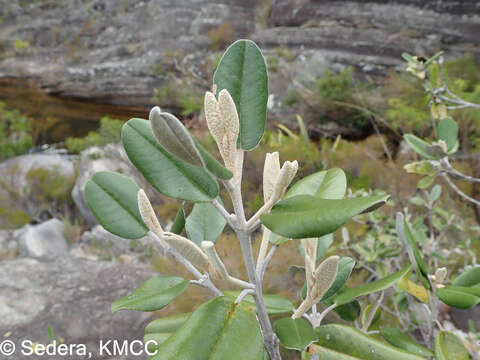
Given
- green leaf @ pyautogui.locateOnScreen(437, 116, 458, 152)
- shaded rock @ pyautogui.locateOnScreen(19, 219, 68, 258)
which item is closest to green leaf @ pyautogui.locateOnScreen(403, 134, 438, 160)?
green leaf @ pyautogui.locateOnScreen(437, 116, 458, 152)

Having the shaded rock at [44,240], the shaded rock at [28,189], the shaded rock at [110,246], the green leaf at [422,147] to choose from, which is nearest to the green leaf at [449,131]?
the green leaf at [422,147]

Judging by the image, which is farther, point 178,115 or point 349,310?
point 178,115

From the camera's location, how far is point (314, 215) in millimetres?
217

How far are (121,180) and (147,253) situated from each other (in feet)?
7.04

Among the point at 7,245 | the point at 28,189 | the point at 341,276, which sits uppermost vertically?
the point at 341,276

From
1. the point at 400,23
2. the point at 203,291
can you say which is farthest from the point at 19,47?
the point at 203,291

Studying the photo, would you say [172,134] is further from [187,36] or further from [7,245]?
[187,36]

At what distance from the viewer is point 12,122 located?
620 cm

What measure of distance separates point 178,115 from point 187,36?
5146mm

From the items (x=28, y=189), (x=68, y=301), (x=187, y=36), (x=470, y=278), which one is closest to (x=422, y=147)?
(x=470, y=278)

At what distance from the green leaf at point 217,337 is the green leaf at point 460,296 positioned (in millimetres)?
232

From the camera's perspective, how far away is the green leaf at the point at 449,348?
1.12ft

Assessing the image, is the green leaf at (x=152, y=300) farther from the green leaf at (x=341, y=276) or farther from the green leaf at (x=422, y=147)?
the green leaf at (x=422, y=147)

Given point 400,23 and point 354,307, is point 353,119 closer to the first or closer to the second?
point 400,23
